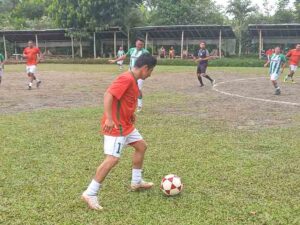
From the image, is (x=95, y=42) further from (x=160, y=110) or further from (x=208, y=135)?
(x=208, y=135)

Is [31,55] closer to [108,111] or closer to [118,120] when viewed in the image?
[118,120]

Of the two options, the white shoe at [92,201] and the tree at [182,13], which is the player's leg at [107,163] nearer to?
the white shoe at [92,201]

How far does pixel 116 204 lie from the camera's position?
478cm

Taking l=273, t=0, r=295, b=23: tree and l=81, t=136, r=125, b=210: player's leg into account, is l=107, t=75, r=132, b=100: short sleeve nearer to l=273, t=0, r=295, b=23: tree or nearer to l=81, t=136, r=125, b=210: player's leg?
l=81, t=136, r=125, b=210: player's leg

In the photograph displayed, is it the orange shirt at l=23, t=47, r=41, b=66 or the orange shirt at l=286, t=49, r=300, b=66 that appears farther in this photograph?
the orange shirt at l=286, t=49, r=300, b=66

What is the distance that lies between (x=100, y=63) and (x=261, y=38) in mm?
16737

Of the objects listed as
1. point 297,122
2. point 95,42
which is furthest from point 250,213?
point 95,42

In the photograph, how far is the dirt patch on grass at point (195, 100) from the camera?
1034 cm

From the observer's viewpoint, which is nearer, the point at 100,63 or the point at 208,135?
the point at 208,135

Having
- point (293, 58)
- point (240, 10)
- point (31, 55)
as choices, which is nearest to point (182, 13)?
point (240, 10)

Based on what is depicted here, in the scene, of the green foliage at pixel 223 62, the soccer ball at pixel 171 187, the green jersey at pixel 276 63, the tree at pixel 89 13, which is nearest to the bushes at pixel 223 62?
the green foliage at pixel 223 62

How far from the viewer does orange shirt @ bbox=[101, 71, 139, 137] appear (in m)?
4.52

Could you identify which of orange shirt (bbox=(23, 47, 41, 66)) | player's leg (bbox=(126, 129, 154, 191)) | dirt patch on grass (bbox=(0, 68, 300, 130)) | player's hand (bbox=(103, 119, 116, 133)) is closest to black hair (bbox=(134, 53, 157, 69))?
player's hand (bbox=(103, 119, 116, 133))

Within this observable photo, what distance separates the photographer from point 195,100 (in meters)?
13.4
